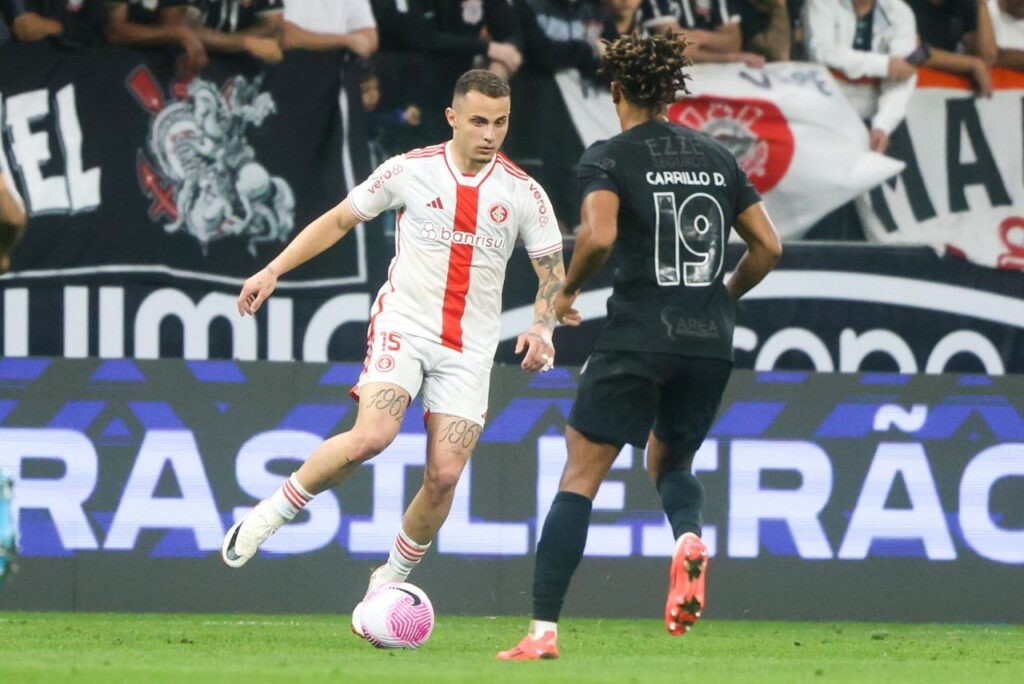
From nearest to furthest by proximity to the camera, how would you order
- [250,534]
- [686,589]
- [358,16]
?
[686,589] → [250,534] → [358,16]

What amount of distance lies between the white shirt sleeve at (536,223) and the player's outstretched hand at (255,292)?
1.00 metres

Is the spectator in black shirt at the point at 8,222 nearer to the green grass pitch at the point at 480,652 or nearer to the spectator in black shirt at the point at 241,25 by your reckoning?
the green grass pitch at the point at 480,652

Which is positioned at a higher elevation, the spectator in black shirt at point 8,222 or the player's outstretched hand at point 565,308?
the spectator in black shirt at point 8,222

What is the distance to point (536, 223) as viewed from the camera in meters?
7.35

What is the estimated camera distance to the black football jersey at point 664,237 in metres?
6.30

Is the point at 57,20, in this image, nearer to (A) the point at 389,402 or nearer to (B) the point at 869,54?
(B) the point at 869,54

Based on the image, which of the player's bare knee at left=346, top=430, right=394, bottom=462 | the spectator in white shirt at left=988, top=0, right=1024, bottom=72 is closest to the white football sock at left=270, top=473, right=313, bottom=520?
the player's bare knee at left=346, top=430, right=394, bottom=462

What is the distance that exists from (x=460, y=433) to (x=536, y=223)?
848 mm

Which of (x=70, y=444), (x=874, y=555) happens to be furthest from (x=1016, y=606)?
(x=70, y=444)

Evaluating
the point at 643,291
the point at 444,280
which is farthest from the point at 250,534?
the point at 643,291

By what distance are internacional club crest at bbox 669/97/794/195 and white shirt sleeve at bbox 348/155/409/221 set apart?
4.99m

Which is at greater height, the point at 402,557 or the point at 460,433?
the point at 460,433

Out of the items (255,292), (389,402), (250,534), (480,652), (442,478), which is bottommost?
(480,652)

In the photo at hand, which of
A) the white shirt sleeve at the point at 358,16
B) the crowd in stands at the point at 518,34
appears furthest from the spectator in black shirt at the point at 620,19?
the white shirt sleeve at the point at 358,16
